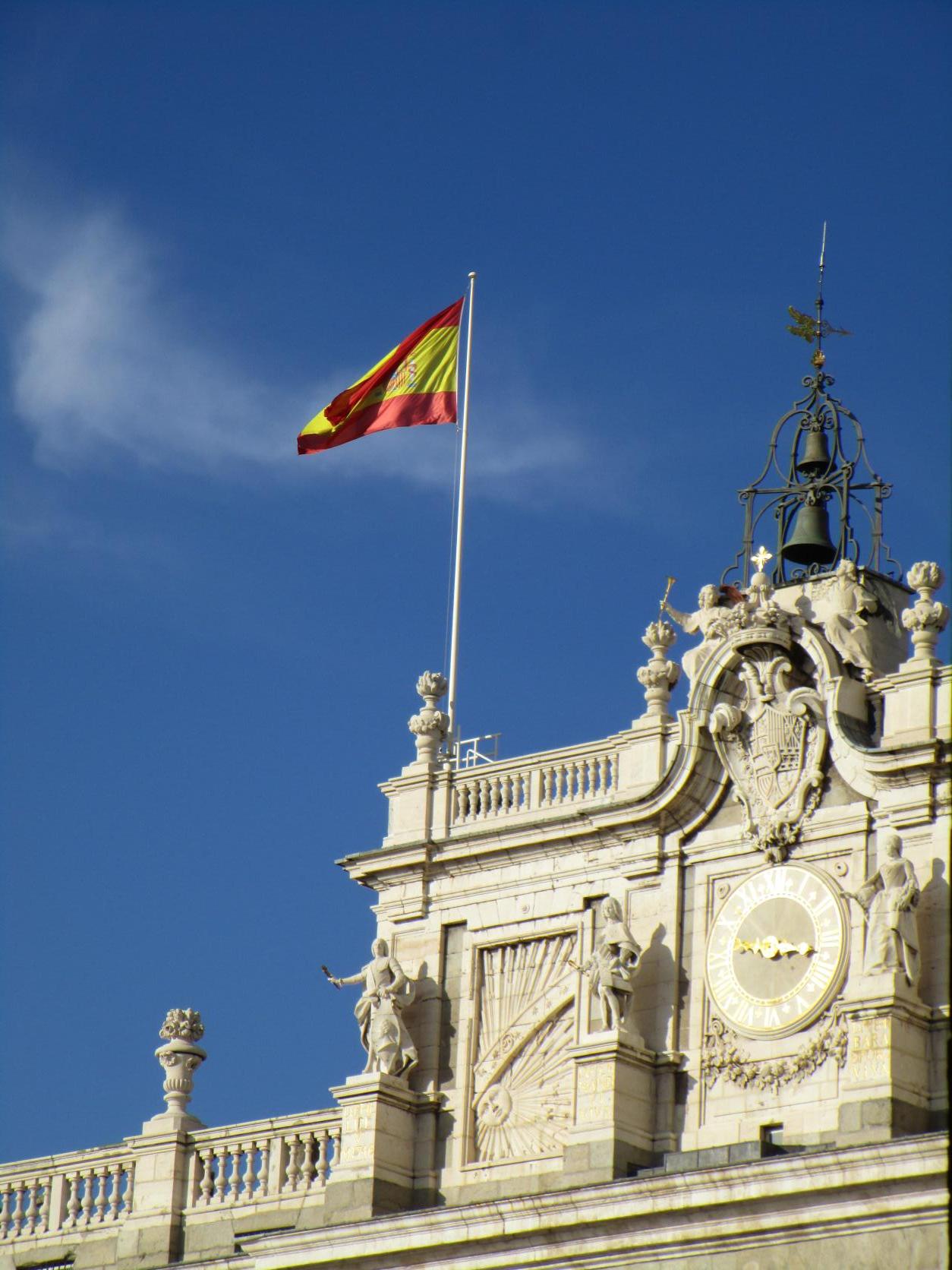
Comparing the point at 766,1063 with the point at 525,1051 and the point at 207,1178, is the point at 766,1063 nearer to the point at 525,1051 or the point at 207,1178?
the point at 525,1051

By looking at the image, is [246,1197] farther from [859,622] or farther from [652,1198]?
[859,622]

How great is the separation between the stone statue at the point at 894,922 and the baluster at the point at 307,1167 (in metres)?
8.00

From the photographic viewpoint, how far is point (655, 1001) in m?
39.5

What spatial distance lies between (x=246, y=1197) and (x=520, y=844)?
5495mm

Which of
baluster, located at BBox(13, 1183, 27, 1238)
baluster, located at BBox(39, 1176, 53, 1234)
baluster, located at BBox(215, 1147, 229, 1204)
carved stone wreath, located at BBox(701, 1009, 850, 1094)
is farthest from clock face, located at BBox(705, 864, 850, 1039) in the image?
baluster, located at BBox(13, 1183, 27, 1238)

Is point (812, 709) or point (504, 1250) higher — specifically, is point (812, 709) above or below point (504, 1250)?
above

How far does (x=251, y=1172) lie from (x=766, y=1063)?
7.56 metres

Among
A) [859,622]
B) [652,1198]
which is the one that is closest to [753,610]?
[859,622]

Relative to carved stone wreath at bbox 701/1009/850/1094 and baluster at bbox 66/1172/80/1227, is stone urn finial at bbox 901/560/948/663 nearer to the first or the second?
carved stone wreath at bbox 701/1009/850/1094

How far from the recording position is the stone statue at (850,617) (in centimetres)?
3919

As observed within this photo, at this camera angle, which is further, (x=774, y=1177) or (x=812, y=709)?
(x=812, y=709)

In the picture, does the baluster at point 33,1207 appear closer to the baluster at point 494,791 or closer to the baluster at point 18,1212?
the baluster at point 18,1212

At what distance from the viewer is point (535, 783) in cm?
4178

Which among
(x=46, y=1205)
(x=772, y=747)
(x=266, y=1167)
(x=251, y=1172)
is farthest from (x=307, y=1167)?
(x=772, y=747)
